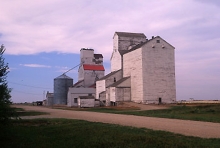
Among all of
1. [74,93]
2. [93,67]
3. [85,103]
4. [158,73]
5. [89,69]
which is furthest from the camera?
[93,67]

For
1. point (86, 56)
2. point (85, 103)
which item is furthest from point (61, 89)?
point (85, 103)

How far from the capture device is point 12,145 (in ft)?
39.7

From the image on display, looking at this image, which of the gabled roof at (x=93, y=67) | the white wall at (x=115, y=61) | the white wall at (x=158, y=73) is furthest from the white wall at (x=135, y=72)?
the gabled roof at (x=93, y=67)

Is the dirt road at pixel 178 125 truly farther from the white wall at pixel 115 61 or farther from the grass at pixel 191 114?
the white wall at pixel 115 61

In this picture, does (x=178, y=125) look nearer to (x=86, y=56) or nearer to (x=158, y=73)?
(x=158, y=73)

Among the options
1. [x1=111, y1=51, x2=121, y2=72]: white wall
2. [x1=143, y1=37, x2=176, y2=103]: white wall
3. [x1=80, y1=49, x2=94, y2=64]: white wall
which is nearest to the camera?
[x1=143, y1=37, x2=176, y2=103]: white wall

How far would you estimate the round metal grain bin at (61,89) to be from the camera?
83.8m

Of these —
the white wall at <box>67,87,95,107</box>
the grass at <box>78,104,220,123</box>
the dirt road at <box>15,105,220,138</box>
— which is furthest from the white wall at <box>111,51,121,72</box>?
the dirt road at <box>15,105,220,138</box>

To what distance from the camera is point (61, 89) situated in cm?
8394

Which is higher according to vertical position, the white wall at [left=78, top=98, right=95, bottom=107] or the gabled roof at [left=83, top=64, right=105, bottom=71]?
the gabled roof at [left=83, top=64, right=105, bottom=71]

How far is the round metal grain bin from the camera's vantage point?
83812 mm

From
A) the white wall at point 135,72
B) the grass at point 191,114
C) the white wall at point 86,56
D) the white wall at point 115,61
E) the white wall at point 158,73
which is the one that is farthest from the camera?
the white wall at point 86,56

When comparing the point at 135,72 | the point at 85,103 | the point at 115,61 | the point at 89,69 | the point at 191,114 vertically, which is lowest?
the point at 191,114

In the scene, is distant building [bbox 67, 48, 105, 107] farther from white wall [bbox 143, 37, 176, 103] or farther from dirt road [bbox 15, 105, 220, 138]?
dirt road [bbox 15, 105, 220, 138]
